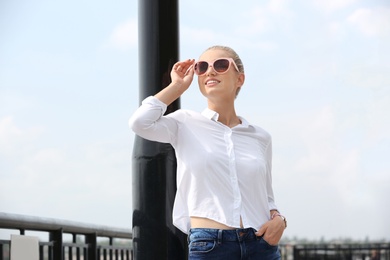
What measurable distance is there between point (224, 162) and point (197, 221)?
0.28 metres

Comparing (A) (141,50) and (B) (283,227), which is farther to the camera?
(A) (141,50)

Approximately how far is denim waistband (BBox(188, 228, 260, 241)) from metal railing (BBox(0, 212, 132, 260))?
6.10 ft

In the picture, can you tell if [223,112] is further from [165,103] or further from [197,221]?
[197,221]

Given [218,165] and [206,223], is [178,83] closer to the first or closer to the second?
[218,165]

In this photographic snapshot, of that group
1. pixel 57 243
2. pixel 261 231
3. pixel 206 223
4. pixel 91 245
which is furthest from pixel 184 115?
pixel 91 245

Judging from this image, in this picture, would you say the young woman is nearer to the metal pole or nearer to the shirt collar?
the shirt collar

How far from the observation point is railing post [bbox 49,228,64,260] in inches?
234

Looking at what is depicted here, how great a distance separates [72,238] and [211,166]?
3092mm

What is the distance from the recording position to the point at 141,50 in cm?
480

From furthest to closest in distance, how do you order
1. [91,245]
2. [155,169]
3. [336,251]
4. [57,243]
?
1. [336,251]
2. [91,245]
3. [57,243]
4. [155,169]

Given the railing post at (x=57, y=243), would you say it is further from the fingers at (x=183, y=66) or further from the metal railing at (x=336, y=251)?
the metal railing at (x=336, y=251)

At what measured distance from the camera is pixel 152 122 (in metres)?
3.66

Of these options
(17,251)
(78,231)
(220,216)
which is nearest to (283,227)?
(220,216)

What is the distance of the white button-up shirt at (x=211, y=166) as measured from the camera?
356 centimetres
